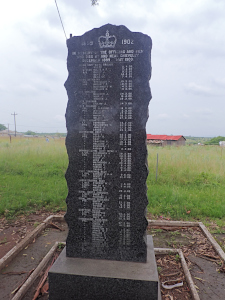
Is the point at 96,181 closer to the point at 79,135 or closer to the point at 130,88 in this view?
the point at 79,135

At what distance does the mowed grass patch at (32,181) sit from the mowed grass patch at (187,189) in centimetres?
243

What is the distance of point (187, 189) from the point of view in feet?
21.4

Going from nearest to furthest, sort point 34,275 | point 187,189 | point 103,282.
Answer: point 103,282 → point 34,275 → point 187,189

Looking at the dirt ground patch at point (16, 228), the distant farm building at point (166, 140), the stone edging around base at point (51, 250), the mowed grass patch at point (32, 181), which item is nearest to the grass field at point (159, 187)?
the mowed grass patch at point (32, 181)

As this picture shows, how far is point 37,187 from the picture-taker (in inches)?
260

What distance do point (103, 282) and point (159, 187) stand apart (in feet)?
14.3

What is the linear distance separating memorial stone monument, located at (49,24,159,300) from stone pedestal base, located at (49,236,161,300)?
1 centimetres

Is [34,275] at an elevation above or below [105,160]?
below

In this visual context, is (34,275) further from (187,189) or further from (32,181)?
(187,189)

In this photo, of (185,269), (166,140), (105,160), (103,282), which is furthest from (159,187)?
(166,140)

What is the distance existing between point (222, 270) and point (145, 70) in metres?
2.85

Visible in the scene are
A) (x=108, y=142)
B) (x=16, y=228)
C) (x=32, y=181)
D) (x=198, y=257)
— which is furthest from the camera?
(x=32, y=181)

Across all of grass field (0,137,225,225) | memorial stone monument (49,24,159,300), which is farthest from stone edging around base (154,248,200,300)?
grass field (0,137,225,225)

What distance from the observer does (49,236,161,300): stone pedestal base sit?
2.48 meters
